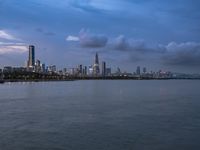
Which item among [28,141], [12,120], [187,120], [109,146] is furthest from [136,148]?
[12,120]

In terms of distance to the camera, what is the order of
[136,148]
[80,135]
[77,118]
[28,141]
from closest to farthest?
[136,148]
[28,141]
[80,135]
[77,118]

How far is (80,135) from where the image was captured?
23312 mm

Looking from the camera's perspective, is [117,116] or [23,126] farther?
[117,116]

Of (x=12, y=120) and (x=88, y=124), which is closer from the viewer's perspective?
(x=88, y=124)

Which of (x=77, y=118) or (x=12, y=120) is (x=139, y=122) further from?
(x=12, y=120)

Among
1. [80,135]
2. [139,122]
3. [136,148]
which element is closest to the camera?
[136,148]

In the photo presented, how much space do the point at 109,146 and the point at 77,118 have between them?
1148 centimetres

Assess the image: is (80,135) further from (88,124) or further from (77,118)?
(77,118)

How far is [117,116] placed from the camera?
33281 mm

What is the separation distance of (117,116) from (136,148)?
1354cm

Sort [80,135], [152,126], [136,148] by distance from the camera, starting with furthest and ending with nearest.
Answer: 1. [152,126]
2. [80,135]
3. [136,148]

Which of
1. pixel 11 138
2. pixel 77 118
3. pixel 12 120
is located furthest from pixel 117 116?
pixel 11 138

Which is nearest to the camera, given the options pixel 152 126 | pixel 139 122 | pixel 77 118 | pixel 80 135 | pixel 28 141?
pixel 28 141

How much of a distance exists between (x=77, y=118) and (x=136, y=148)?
1243 centimetres
